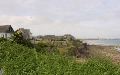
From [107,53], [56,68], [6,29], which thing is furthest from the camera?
[107,53]

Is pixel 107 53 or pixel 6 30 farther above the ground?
pixel 6 30

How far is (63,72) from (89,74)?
161 cm

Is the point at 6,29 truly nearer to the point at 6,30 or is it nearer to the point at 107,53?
the point at 6,30

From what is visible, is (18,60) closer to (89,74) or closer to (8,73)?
(8,73)

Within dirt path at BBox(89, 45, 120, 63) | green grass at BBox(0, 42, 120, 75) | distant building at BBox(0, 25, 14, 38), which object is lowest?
dirt path at BBox(89, 45, 120, 63)

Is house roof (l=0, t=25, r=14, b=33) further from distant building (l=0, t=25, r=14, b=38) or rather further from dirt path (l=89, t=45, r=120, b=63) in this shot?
dirt path (l=89, t=45, r=120, b=63)

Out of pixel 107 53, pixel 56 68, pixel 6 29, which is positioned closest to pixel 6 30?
pixel 6 29

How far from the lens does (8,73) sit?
20.4 meters

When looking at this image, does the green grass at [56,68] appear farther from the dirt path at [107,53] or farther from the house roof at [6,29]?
the house roof at [6,29]

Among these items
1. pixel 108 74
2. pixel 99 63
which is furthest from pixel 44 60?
pixel 108 74

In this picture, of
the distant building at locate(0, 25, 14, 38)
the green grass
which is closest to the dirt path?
the distant building at locate(0, 25, 14, 38)

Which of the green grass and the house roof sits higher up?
the house roof

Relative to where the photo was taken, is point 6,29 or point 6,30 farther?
point 6,29

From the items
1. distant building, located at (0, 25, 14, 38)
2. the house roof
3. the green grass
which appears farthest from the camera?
the house roof
